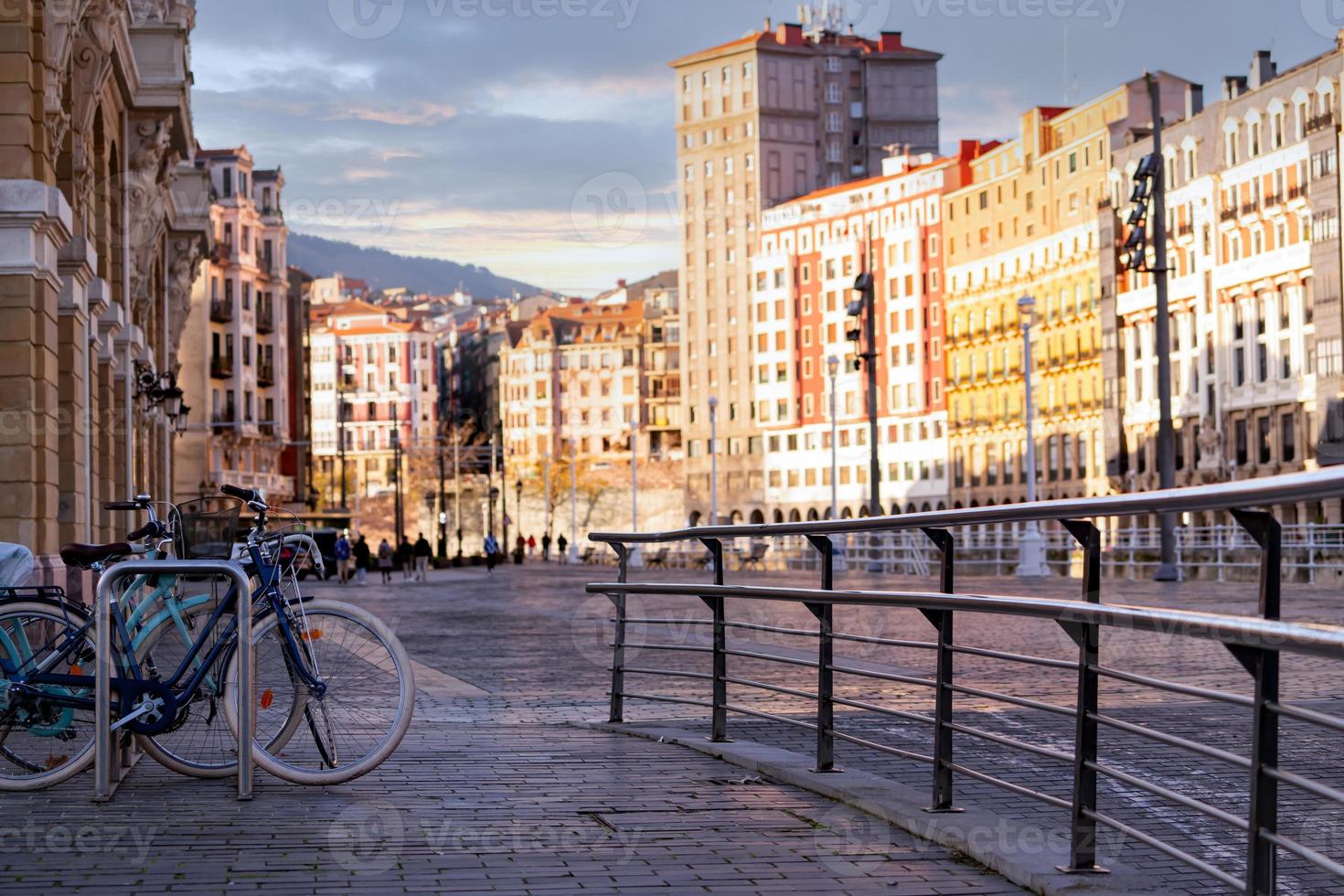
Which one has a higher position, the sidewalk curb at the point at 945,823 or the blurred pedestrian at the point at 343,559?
the sidewalk curb at the point at 945,823

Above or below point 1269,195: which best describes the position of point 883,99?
above

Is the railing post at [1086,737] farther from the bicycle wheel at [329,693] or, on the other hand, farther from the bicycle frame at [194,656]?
the bicycle frame at [194,656]

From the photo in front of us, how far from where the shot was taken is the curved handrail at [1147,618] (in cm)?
468

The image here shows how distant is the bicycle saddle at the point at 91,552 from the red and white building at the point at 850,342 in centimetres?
12153

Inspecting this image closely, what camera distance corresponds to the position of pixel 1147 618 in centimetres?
557

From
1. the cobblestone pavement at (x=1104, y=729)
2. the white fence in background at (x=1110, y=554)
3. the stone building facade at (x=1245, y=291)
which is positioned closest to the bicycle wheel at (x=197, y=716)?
the cobblestone pavement at (x=1104, y=729)

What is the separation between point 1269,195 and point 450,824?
278 ft

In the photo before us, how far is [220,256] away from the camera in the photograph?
106 m

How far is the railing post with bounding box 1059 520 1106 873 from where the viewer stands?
247 inches

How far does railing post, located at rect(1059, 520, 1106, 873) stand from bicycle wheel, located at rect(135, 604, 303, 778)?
3.65 metres

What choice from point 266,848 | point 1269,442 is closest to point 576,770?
point 266,848

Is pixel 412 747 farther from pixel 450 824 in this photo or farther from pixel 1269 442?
pixel 1269 442

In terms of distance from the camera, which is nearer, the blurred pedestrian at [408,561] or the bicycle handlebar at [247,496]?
the bicycle handlebar at [247,496]

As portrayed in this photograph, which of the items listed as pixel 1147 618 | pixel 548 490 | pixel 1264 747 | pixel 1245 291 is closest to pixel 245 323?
pixel 548 490
